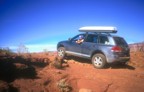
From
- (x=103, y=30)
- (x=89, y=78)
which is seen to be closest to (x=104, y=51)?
(x=103, y=30)

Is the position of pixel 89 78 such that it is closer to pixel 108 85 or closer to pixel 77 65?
pixel 108 85

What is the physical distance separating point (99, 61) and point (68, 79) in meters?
2.72

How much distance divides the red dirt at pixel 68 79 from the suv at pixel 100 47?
0.76 m

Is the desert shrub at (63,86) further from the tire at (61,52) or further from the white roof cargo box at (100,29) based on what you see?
the tire at (61,52)

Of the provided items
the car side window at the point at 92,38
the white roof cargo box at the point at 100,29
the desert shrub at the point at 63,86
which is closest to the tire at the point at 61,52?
the white roof cargo box at the point at 100,29

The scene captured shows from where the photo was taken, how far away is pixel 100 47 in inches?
444

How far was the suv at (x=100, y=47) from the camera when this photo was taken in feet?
35.8

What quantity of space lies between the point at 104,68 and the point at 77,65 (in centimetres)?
172

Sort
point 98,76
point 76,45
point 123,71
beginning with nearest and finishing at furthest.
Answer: point 98,76 → point 123,71 → point 76,45

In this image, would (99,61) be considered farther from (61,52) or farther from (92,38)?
(61,52)

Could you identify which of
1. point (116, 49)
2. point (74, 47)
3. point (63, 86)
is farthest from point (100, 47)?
point (63, 86)

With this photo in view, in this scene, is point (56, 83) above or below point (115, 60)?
below

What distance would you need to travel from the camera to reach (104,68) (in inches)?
448

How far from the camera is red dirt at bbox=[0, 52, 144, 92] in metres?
7.90
